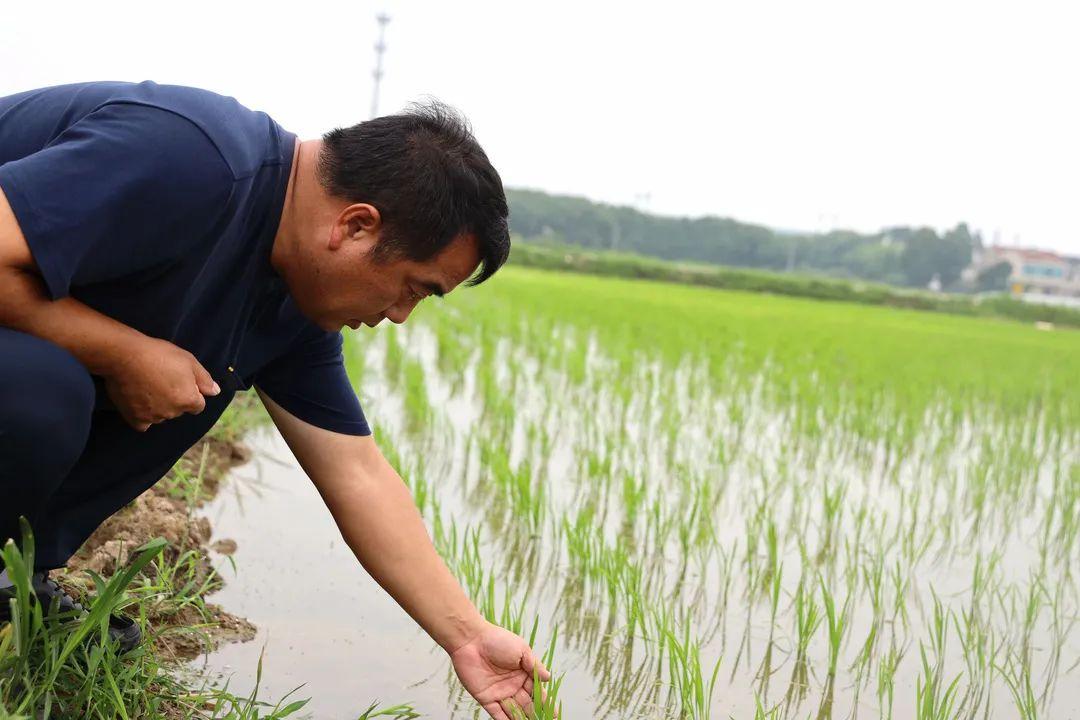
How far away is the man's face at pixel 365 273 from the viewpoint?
137cm

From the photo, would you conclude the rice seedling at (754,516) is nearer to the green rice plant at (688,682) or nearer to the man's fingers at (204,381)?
the green rice plant at (688,682)

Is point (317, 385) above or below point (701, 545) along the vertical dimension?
above

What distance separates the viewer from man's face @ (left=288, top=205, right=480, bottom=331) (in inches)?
53.9

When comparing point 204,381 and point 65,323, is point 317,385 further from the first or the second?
point 65,323

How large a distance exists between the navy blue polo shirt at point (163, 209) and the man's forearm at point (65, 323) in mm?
27

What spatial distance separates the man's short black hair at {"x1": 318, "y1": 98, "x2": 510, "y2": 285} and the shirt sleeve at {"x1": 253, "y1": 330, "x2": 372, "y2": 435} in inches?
12.5

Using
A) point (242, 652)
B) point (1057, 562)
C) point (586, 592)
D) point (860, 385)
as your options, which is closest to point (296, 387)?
point (242, 652)

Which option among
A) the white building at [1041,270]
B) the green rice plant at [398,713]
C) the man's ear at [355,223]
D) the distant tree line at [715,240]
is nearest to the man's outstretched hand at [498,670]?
the green rice plant at [398,713]

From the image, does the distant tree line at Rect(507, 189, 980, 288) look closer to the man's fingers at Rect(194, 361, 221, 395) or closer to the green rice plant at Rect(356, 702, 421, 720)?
the green rice plant at Rect(356, 702, 421, 720)

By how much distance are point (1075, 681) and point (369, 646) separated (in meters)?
1.39

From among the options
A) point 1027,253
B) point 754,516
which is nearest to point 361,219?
point 754,516

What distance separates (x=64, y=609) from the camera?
5.10 feet

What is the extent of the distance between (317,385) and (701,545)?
4.55 feet

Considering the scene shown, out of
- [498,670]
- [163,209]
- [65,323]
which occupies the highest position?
[163,209]
